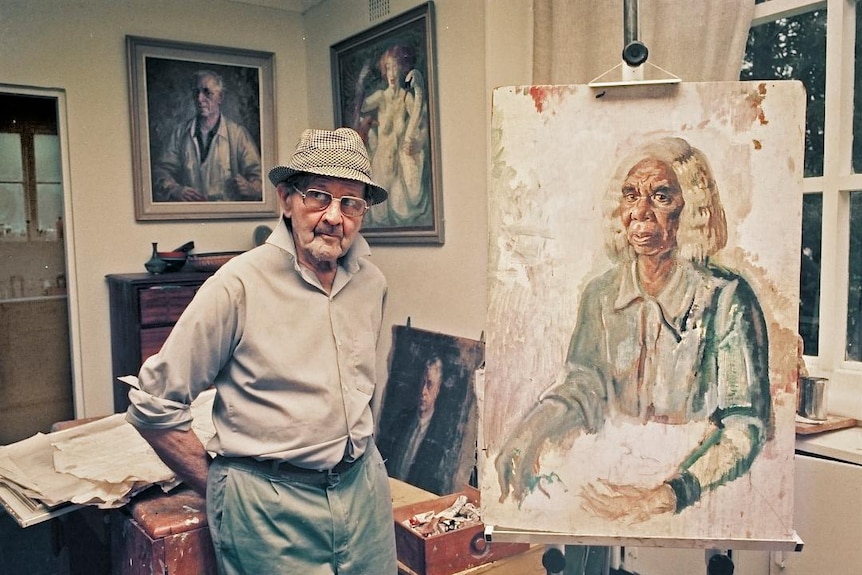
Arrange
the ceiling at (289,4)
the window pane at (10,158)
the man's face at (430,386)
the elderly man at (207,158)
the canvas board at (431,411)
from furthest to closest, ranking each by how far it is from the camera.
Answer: the ceiling at (289,4), the elderly man at (207,158), the window pane at (10,158), the man's face at (430,386), the canvas board at (431,411)

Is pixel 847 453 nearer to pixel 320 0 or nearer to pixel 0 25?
pixel 320 0

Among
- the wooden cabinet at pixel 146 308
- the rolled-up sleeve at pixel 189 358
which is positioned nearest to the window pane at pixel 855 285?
the rolled-up sleeve at pixel 189 358

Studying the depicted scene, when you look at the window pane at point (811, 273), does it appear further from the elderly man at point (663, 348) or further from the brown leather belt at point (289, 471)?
the brown leather belt at point (289, 471)

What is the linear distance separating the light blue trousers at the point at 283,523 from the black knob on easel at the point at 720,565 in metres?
0.77

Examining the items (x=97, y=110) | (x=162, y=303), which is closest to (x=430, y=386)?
(x=162, y=303)

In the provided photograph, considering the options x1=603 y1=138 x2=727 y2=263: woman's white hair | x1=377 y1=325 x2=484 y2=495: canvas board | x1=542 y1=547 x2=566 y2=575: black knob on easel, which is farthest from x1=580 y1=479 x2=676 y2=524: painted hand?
x1=377 y1=325 x2=484 y2=495: canvas board

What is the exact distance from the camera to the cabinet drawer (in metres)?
3.45

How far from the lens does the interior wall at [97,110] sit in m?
3.51

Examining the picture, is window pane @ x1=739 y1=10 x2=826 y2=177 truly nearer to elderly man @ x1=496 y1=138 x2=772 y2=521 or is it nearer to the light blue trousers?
elderly man @ x1=496 y1=138 x2=772 y2=521

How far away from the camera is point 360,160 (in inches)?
63.9

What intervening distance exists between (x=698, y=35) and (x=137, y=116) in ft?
9.42

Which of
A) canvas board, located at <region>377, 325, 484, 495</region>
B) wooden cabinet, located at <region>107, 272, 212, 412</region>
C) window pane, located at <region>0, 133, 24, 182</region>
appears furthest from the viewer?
window pane, located at <region>0, 133, 24, 182</region>

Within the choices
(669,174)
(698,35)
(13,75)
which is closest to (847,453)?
(669,174)

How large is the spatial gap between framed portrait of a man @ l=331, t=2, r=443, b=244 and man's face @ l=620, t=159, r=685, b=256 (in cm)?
170
